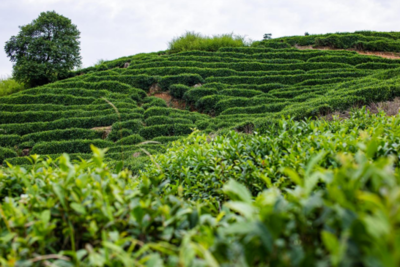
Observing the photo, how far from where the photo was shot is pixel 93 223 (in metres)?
0.79

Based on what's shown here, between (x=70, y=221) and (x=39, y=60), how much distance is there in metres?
12.3

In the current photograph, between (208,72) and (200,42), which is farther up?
(200,42)

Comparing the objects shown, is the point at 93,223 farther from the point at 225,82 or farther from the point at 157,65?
the point at 157,65

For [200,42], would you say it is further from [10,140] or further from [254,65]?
[10,140]

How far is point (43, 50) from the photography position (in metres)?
11.2

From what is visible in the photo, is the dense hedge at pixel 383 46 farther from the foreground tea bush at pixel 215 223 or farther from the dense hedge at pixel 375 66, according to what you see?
the foreground tea bush at pixel 215 223

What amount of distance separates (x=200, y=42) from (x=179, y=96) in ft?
14.0

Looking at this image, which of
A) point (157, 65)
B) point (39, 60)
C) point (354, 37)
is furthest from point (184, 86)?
point (354, 37)

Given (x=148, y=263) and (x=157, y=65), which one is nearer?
(x=148, y=263)

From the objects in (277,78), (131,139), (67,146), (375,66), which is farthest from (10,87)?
(375,66)

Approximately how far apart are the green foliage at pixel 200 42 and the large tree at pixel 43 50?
14.2 feet

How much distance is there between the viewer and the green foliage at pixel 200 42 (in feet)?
42.0

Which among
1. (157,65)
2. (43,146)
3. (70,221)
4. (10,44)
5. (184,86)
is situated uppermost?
(10,44)

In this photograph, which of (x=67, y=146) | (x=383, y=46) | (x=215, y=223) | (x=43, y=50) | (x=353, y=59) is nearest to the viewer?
(x=215, y=223)
